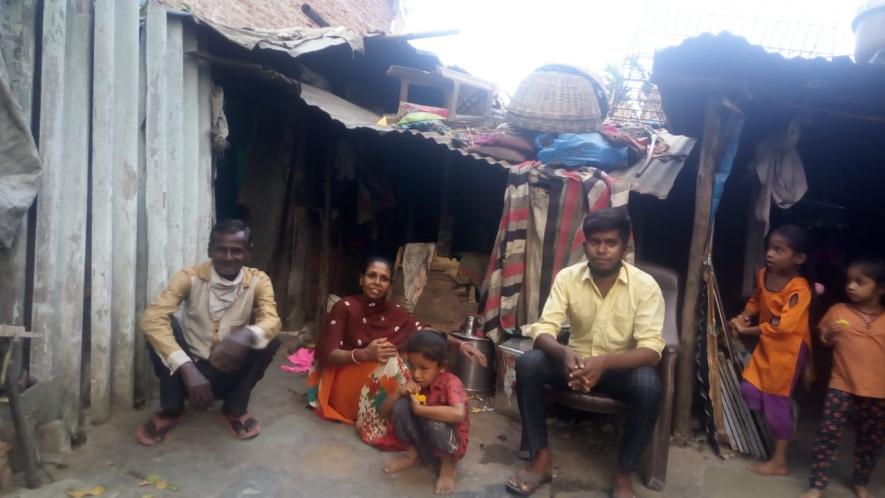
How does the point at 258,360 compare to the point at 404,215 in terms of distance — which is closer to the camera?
the point at 258,360

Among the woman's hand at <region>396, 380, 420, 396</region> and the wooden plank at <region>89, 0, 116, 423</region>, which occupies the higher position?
the wooden plank at <region>89, 0, 116, 423</region>

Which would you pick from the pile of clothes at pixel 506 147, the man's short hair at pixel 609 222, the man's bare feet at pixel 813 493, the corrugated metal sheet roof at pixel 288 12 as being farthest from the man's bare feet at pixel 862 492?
the corrugated metal sheet roof at pixel 288 12

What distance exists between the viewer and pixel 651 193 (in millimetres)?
4523

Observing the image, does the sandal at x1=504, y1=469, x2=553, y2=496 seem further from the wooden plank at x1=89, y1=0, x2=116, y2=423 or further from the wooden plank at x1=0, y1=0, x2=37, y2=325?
the wooden plank at x1=0, y1=0, x2=37, y2=325

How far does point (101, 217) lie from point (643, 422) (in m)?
3.13

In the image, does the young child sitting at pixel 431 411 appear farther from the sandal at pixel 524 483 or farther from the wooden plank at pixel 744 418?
the wooden plank at pixel 744 418

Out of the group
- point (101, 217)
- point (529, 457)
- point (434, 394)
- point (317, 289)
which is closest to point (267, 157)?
point (317, 289)

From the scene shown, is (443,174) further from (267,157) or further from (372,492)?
(372,492)

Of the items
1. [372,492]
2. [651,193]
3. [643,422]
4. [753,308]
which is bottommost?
[372,492]

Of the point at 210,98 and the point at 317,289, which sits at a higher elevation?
the point at 210,98

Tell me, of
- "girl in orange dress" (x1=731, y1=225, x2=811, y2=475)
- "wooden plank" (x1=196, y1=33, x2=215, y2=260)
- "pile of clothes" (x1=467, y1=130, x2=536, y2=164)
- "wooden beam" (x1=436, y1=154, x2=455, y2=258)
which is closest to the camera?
"girl in orange dress" (x1=731, y1=225, x2=811, y2=475)

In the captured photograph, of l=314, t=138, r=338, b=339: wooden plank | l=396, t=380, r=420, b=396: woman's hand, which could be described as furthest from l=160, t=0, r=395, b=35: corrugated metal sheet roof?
l=396, t=380, r=420, b=396: woman's hand

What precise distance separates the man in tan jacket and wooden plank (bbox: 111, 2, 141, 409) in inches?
11.5

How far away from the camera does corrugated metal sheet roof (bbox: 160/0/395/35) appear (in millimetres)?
9156
